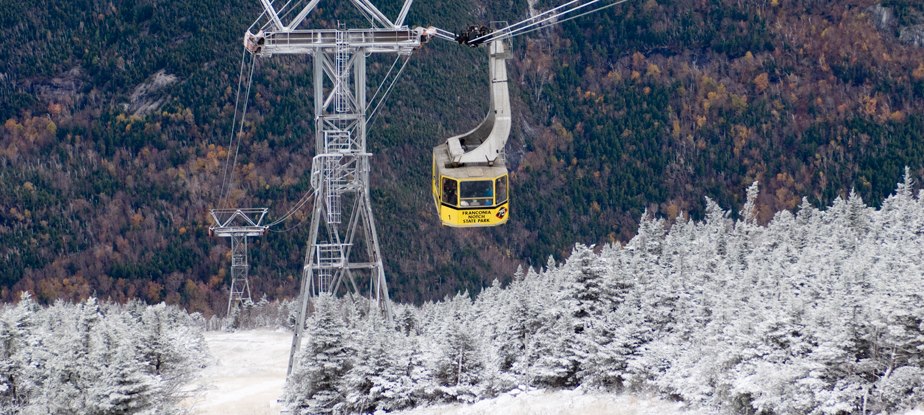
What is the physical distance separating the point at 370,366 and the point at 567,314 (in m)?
7.48

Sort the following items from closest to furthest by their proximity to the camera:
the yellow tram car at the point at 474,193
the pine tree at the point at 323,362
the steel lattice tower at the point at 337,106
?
the yellow tram car at the point at 474,193 < the pine tree at the point at 323,362 < the steel lattice tower at the point at 337,106

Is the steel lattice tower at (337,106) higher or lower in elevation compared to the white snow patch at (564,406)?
higher

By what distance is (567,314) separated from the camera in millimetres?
71688

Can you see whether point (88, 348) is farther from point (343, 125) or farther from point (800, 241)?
point (800, 241)

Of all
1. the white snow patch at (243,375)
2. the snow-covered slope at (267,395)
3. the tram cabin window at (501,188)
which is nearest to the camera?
the snow-covered slope at (267,395)

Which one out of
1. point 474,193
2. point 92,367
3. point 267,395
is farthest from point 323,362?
point 267,395

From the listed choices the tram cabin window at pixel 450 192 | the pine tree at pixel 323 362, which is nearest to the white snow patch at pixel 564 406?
the pine tree at pixel 323 362

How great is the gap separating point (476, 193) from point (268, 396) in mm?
19784

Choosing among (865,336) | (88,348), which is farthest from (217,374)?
(865,336)

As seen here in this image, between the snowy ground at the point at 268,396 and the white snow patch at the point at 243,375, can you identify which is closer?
the snowy ground at the point at 268,396

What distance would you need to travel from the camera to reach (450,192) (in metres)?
69.5

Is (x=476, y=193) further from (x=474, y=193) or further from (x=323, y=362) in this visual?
(x=323, y=362)

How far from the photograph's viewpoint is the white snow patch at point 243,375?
273ft

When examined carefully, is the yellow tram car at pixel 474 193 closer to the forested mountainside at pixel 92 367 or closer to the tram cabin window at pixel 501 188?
the tram cabin window at pixel 501 188
